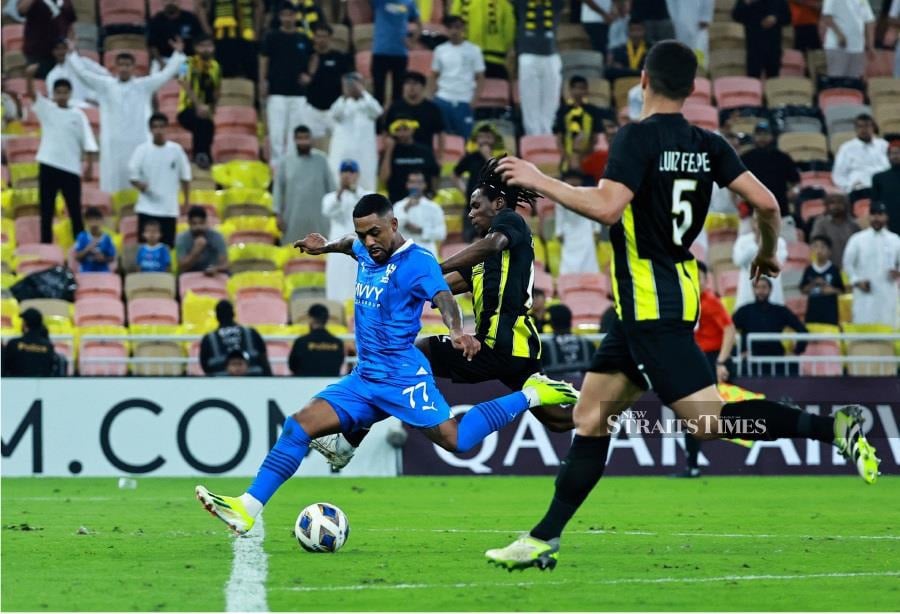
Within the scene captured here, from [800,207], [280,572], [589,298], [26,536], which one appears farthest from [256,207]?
[280,572]

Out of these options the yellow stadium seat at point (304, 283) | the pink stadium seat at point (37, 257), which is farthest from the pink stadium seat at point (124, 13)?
the yellow stadium seat at point (304, 283)

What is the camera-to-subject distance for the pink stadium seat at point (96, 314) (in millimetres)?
19594

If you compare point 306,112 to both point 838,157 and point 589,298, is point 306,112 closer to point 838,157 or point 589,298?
point 589,298

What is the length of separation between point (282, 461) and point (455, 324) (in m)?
1.27

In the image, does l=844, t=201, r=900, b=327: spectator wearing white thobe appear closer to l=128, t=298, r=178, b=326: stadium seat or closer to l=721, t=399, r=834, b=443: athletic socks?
l=128, t=298, r=178, b=326: stadium seat

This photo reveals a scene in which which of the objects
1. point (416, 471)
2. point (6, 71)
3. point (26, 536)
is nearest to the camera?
point (26, 536)

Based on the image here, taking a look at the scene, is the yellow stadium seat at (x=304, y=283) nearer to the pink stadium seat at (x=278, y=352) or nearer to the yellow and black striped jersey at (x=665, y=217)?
the pink stadium seat at (x=278, y=352)

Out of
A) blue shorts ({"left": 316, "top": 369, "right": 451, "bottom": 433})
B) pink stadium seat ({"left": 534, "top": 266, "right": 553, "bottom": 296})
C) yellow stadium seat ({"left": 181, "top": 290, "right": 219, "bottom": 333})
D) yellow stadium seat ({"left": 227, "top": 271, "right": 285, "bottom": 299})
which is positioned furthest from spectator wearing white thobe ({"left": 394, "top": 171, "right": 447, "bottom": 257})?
blue shorts ({"left": 316, "top": 369, "right": 451, "bottom": 433})

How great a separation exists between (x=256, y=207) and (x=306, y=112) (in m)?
1.51

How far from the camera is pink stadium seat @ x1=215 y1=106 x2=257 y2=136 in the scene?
23312 mm

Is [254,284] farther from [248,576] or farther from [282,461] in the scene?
[248,576]

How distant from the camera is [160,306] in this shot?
19.8 metres

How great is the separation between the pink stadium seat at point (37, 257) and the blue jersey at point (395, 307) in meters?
11.6

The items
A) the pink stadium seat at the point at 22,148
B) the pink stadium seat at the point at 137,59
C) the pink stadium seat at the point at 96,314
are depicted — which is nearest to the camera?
the pink stadium seat at the point at 96,314
